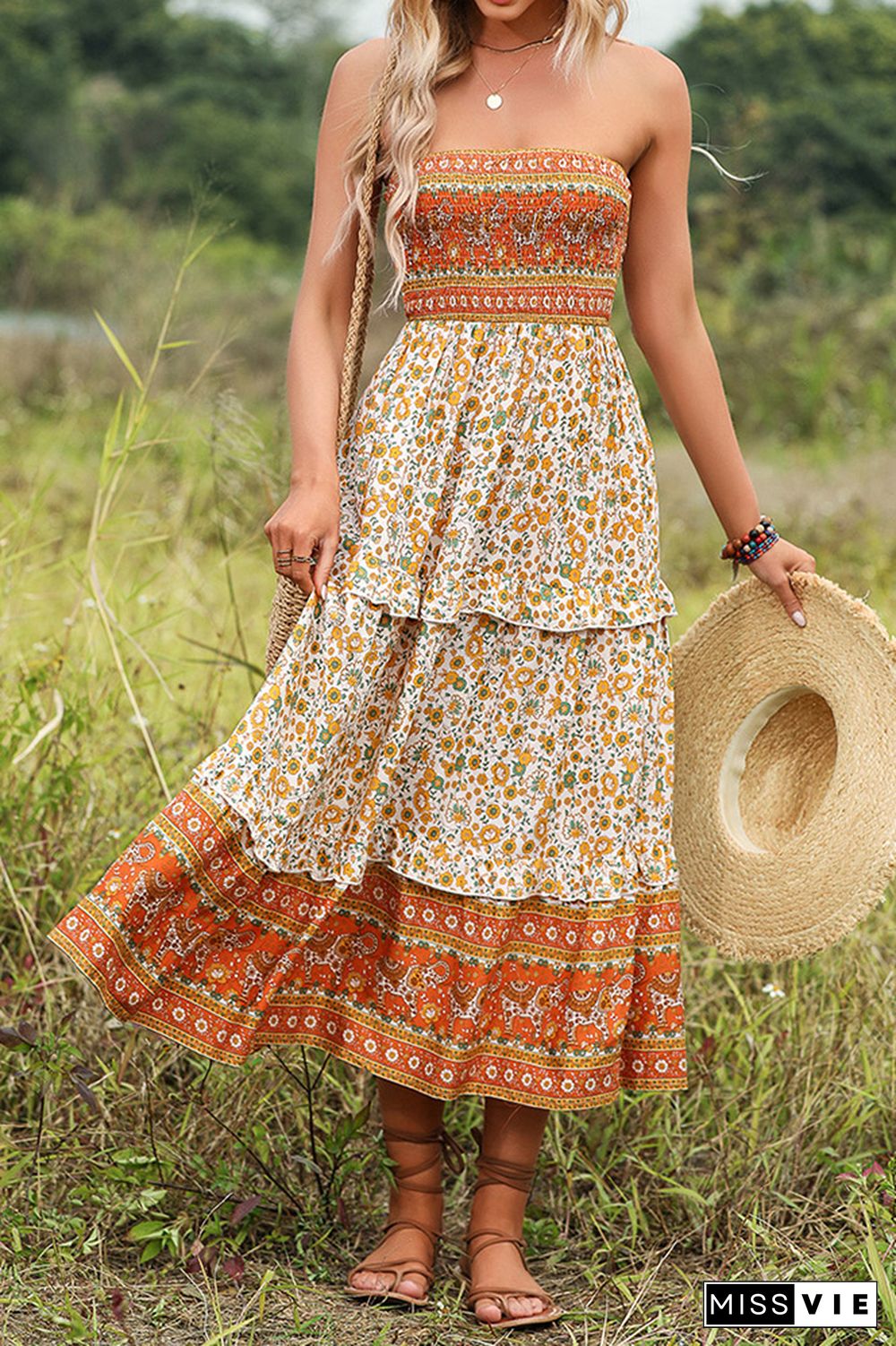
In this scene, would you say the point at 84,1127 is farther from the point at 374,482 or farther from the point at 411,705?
the point at 374,482

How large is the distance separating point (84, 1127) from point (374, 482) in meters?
1.18

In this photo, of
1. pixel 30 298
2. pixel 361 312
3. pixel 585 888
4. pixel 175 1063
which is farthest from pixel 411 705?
pixel 30 298

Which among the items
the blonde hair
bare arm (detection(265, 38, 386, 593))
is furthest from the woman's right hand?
the blonde hair

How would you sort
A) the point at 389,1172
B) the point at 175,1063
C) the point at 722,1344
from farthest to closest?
the point at 175,1063, the point at 389,1172, the point at 722,1344

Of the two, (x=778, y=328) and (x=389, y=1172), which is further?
(x=778, y=328)

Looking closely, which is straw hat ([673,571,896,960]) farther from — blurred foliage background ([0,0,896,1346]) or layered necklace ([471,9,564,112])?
layered necklace ([471,9,564,112])

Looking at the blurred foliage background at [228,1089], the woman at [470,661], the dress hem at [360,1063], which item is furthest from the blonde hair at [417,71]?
the dress hem at [360,1063]

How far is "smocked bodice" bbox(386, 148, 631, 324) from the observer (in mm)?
2371

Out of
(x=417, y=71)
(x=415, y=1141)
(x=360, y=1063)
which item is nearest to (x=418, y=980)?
(x=360, y=1063)

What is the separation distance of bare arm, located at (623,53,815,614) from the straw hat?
0.10 m

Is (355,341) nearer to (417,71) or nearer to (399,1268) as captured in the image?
(417,71)

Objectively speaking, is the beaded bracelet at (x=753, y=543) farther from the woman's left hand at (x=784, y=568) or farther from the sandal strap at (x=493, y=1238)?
the sandal strap at (x=493, y=1238)

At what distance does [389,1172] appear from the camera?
8.45 ft

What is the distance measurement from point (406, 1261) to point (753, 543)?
123 centimetres
